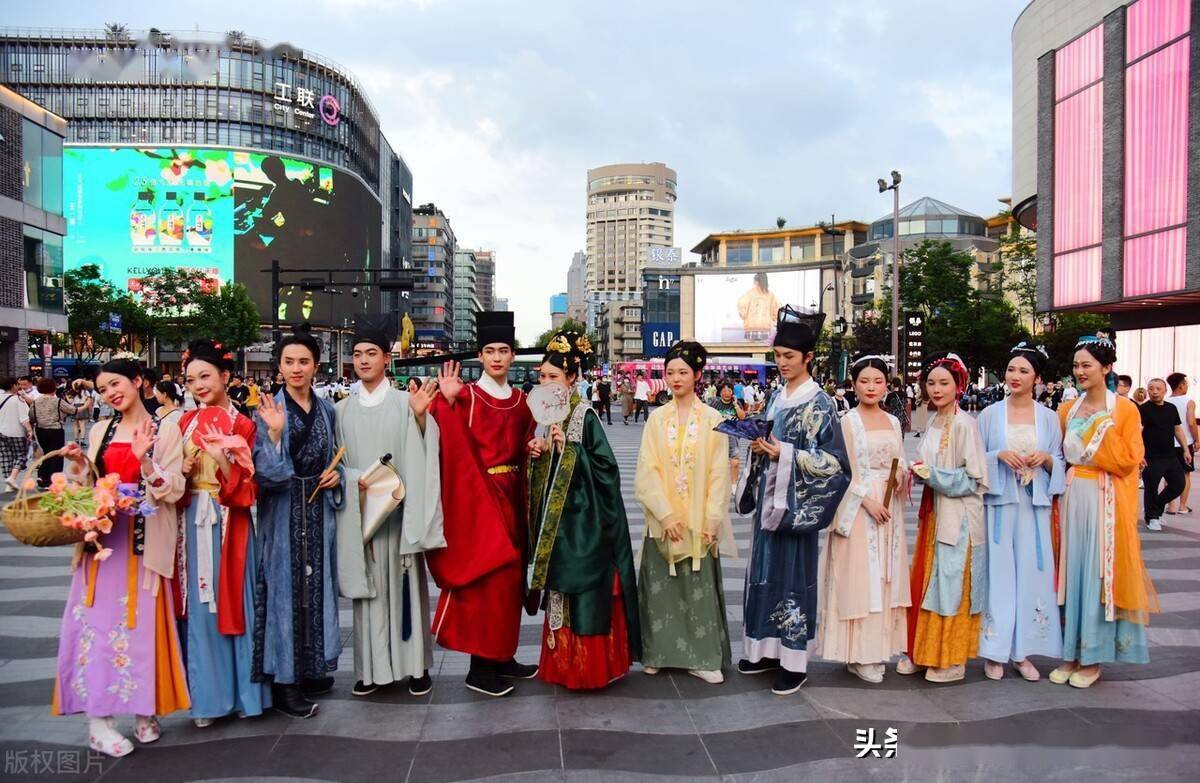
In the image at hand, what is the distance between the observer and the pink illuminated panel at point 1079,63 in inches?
898

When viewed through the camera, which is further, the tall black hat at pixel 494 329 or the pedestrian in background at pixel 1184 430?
the pedestrian in background at pixel 1184 430

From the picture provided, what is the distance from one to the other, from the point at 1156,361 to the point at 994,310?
10.7 meters

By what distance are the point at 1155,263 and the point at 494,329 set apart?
22692mm

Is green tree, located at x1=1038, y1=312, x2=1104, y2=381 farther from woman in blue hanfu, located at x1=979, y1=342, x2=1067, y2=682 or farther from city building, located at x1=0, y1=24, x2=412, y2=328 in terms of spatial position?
city building, located at x1=0, y1=24, x2=412, y2=328

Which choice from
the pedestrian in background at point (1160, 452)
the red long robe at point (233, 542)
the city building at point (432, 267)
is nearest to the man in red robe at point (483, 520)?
the red long robe at point (233, 542)

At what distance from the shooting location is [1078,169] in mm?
23984

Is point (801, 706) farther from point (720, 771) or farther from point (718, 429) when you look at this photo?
point (718, 429)

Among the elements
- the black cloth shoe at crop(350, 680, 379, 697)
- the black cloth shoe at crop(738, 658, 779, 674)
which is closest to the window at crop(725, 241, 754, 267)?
the black cloth shoe at crop(738, 658, 779, 674)

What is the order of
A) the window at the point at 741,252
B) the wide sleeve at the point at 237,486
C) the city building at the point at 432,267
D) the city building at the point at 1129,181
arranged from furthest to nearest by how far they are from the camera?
1. the city building at the point at 432,267
2. the window at the point at 741,252
3. the city building at the point at 1129,181
4. the wide sleeve at the point at 237,486

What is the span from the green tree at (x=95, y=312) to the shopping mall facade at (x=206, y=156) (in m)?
23.8

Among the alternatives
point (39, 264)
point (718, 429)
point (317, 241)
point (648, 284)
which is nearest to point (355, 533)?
point (718, 429)

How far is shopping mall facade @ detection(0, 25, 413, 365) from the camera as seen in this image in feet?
191

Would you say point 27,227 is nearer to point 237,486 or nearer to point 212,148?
point 237,486

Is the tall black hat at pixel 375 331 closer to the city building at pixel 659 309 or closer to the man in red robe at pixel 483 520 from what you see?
the man in red robe at pixel 483 520
